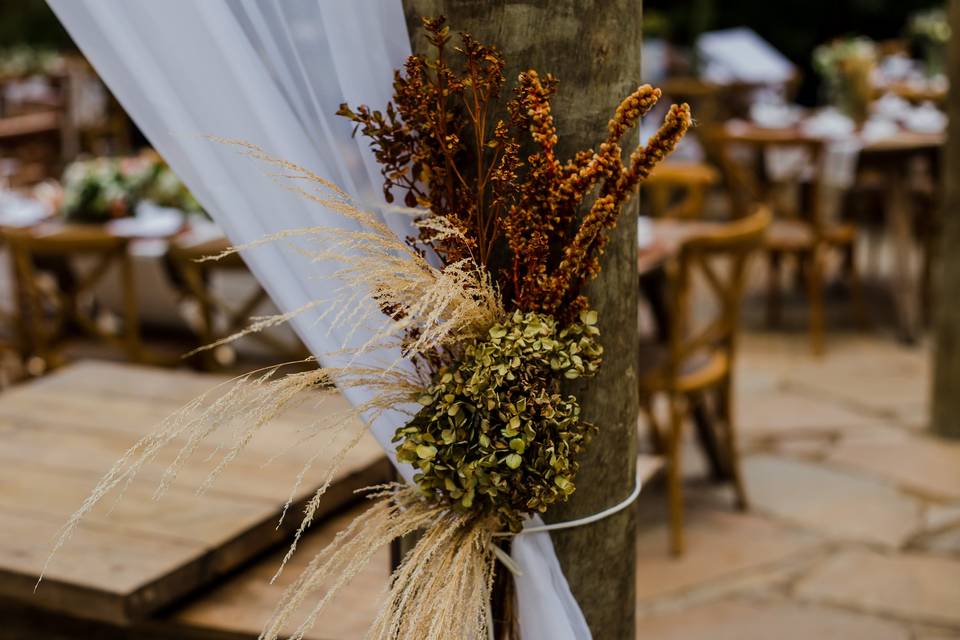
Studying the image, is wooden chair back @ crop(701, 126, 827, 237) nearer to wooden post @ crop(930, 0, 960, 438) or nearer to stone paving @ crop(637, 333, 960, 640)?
stone paving @ crop(637, 333, 960, 640)

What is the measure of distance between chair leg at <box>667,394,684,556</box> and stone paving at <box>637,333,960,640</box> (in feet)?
0.16

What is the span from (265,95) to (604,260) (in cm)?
50

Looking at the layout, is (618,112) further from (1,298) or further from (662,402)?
Answer: (1,298)

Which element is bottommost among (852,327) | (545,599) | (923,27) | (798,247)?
(852,327)

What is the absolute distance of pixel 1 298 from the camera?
6484 millimetres

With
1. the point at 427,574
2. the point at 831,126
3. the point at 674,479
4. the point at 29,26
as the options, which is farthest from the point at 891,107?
the point at 29,26

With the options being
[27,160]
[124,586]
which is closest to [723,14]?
[27,160]

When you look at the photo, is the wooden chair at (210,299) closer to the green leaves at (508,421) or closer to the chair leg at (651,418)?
the chair leg at (651,418)

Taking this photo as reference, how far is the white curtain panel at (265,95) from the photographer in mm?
1531

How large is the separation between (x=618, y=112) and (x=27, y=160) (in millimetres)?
7328

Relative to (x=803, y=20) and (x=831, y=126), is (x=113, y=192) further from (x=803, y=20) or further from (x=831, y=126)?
(x=803, y=20)

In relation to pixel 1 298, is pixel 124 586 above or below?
above

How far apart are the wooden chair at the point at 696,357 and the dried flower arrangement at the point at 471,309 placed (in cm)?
183

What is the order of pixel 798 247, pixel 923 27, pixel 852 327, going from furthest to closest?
pixel 923 27
pixel 852 327
pixel 798 247
